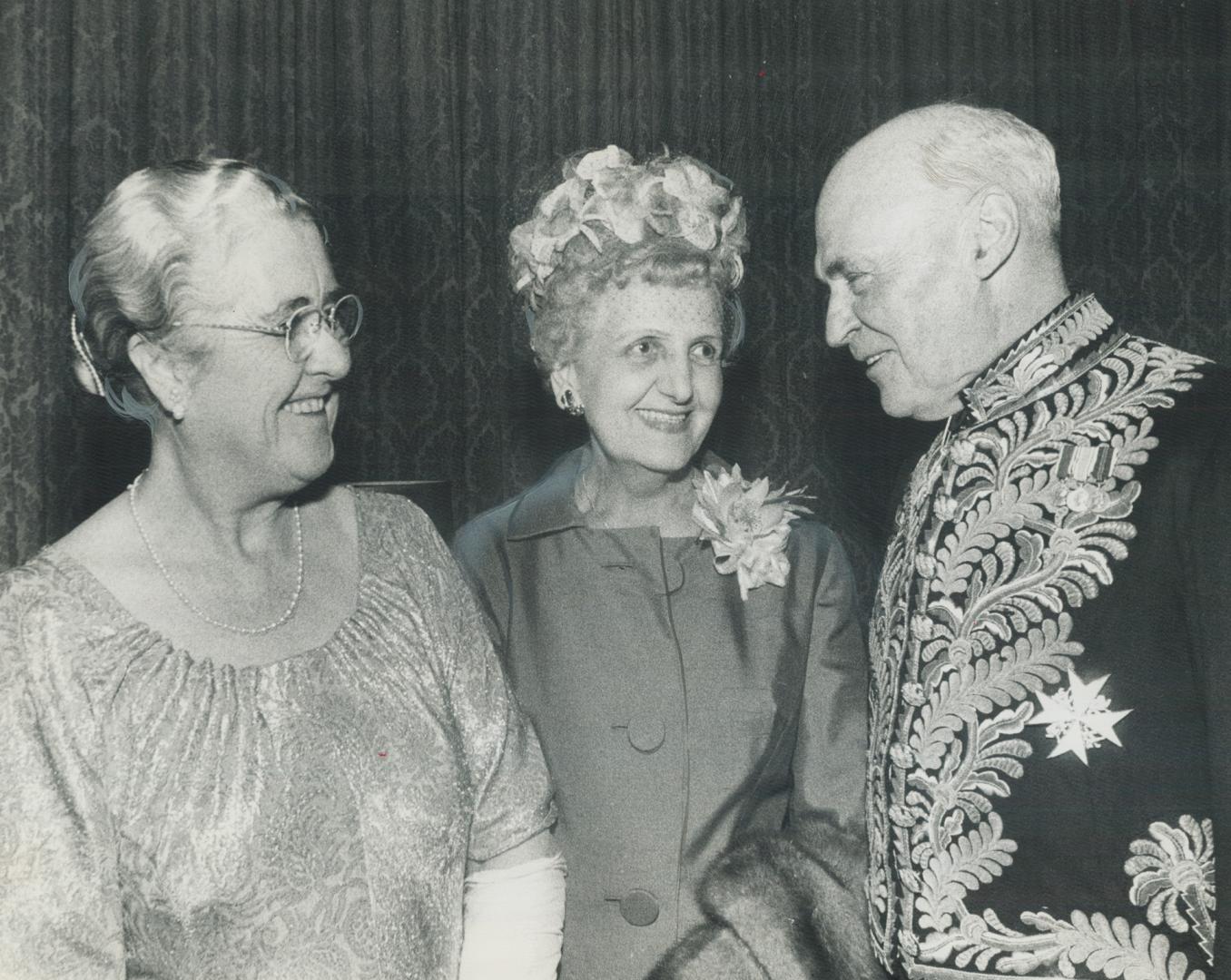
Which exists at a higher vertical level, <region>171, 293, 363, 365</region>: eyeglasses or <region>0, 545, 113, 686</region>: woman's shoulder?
<region>171, 293, 363, 365</region>: eyeglasses

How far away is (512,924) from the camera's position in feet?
6.64

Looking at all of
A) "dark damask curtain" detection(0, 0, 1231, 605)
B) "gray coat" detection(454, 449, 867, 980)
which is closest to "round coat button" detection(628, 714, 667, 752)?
"gray coat" detection(454, 449, 867, 980)

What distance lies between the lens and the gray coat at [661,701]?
7.55 feet

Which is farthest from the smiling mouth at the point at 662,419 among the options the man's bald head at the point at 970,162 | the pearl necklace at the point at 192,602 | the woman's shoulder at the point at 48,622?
the woman's shoulder at the point at 48,622

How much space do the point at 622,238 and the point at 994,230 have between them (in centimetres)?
74

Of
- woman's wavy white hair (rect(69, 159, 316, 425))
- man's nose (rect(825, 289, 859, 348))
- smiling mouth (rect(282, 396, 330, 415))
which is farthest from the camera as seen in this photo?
man's nose (rect(825, 289, 859, 348))

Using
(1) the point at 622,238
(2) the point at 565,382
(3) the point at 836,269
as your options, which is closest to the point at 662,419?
(2) the point at 565,382

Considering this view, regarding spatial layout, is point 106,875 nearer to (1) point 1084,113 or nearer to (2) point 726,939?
(2) point 726,939

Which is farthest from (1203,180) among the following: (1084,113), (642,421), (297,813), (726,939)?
(297,813)

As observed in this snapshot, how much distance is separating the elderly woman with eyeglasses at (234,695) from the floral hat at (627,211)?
1.71 feet

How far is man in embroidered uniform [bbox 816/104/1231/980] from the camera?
1675 millimetres

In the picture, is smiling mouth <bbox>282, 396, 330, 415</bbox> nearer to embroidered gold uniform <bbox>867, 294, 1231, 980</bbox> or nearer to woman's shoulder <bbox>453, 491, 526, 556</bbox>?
woman's shoulder <bbox>453, 491, 526, 556</bbox>

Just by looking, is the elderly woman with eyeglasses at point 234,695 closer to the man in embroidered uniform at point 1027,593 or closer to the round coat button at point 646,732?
the round coat button at point 646,732

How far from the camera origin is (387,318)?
5.01 meters
